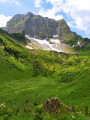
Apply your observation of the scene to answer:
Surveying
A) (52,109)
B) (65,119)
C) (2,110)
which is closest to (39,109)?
(65,119)

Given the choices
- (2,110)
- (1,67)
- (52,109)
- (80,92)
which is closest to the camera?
(2,110)

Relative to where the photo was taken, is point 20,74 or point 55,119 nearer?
point 55,119

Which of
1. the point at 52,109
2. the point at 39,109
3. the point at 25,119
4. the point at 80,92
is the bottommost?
the point at 80,92

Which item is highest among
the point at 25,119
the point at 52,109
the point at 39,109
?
the point at 39,109

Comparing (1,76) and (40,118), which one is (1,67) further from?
(40,118)

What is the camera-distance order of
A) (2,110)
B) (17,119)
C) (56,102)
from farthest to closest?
(56,102) → (2,110) → (17,119)

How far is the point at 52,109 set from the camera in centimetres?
2414

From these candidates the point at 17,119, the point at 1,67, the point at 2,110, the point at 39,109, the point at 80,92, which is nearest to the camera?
the point at 39,109

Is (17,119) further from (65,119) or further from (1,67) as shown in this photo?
(1,67)

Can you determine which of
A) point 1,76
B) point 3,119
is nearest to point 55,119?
point 3,119

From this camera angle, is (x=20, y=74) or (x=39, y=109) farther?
(x=20, y=74)

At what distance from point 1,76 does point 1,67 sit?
1072 inches

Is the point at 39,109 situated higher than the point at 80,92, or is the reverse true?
the point at 39,109

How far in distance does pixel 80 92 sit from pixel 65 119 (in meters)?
97.4
